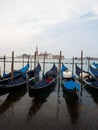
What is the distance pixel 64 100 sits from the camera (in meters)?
12.7

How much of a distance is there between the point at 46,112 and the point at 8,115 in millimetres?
2028

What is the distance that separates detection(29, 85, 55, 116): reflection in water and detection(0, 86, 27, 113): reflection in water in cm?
131

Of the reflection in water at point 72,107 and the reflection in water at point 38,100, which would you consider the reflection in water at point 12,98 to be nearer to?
the reflection in water at point 38,100

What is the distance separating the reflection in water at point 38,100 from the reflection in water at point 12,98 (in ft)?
4.31

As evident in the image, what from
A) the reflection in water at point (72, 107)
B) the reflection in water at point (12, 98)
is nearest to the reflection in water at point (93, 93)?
the reflection in water at point (72, 107)

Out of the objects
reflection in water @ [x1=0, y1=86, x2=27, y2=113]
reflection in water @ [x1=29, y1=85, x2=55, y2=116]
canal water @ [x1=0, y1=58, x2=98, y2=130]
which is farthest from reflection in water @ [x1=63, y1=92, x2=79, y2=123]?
reflection in water @ [x1=0, y1=86, x2=27, y2=113]

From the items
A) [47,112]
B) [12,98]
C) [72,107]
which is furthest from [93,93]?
[12,98]

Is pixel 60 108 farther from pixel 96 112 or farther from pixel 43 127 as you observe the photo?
pixel 43 127

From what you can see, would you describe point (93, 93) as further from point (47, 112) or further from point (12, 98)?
point (12, 98)

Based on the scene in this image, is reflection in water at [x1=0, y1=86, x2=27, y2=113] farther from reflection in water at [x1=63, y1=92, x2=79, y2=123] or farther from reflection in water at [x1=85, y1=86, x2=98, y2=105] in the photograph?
reflection in water at [x1=85, y1=86, x2=98, y2=105]

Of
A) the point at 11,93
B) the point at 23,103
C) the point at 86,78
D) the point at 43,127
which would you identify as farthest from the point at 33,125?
the point at 86,78

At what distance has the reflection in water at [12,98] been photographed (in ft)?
35.7

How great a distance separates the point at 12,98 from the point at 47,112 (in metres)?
3.91

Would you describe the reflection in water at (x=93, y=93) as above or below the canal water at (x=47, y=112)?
above
